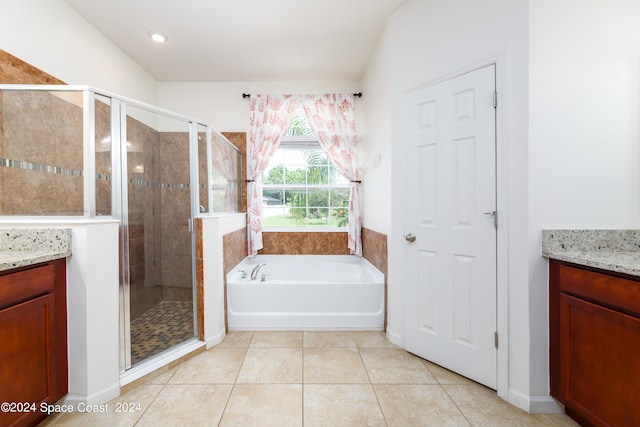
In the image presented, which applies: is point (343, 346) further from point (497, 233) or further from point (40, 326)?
point (40, 326)

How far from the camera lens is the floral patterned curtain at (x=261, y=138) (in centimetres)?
330

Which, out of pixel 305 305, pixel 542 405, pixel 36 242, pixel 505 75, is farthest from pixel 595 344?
pixel 36 242

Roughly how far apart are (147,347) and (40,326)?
0.72 m

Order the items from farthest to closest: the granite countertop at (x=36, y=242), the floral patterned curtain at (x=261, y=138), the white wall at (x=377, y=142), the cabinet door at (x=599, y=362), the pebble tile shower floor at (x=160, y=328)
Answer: the floral patterned curtain at (x=261, y=138), the white wall at (x=377, y=142), the pebble tile shower floor at (x=160, y=328), the granite countertop at (x=36, y=242), the cabinet door at (x=599, y=362)

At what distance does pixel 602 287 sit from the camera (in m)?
1.22

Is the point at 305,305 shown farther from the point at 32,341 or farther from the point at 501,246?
the point at 32,341

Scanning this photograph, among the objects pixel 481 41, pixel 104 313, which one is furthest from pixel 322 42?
pixel 104 313

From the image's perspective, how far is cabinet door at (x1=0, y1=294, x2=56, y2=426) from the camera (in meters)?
1.18

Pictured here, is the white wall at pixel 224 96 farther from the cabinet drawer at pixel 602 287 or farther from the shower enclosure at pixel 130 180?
the cabinet drawer at pixel 602 287

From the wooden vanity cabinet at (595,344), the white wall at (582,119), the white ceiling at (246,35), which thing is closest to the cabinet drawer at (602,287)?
the wooden vanity cabinet at (595,344)

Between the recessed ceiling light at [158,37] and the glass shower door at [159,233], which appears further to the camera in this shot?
the recessed ceiling light at [158,37]

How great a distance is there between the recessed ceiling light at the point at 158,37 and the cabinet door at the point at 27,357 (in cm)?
234

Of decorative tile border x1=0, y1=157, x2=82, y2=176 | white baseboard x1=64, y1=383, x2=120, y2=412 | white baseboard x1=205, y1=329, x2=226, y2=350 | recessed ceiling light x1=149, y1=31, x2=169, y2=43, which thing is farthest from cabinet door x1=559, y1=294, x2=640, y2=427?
recessed ceiling light x1=149, y1=31, x2=169, y2=43

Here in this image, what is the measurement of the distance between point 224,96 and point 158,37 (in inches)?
37.7
